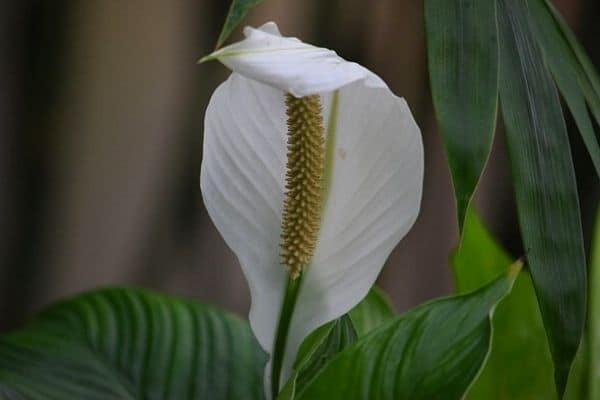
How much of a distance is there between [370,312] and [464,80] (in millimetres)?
280

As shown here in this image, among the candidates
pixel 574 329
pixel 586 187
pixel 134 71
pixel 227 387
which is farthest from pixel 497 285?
pixel 586 187

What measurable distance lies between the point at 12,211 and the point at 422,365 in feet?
1.70

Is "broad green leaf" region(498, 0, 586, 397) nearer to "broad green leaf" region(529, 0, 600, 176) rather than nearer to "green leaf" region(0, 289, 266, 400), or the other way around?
"broad green leaf" region(529, 0, 600, 176)

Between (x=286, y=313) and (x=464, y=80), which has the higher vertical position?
(x=464, y=80)

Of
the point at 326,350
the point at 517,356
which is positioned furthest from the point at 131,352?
the point at 517,356

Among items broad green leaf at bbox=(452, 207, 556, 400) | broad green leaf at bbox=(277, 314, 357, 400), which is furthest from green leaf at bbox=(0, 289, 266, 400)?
broad green leaf at bbox=(452, 207, 556, 400)

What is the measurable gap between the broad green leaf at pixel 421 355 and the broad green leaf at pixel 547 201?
2 cm


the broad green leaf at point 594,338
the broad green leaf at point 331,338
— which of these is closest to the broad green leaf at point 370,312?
the broad green leaf at point 331,338

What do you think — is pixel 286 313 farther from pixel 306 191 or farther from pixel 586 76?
pixel 586 76

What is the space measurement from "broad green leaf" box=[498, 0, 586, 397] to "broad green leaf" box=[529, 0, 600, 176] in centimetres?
2

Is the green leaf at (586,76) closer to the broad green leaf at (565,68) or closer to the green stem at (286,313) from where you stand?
the broad green leaf at (565,68)

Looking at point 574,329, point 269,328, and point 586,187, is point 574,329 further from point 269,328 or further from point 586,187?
point 586,187

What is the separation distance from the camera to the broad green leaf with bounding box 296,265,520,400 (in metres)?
0.36

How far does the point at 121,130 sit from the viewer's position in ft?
2.66
